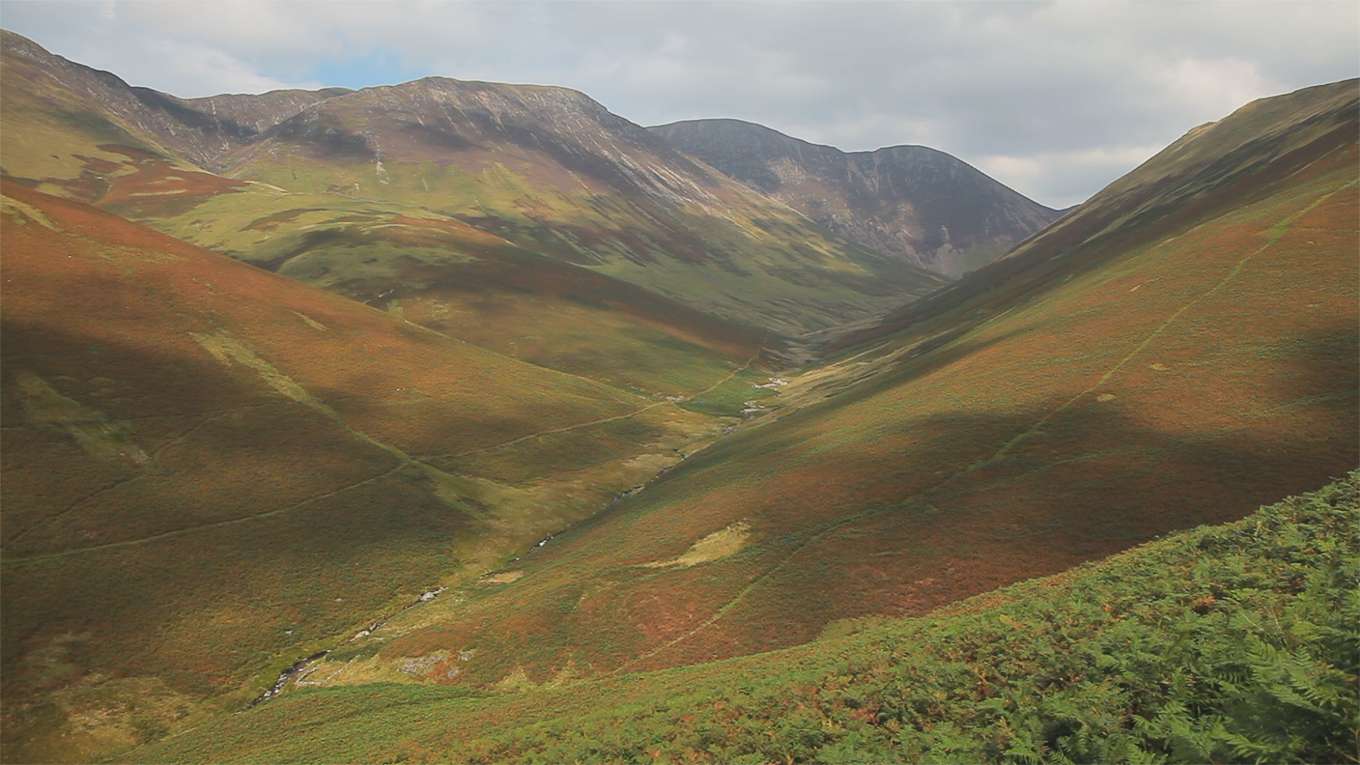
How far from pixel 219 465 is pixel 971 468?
241ft

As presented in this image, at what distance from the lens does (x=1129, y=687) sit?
47.5 feet

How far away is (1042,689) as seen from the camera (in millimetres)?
16562

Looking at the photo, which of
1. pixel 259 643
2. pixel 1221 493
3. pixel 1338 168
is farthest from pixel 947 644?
pixel 1338 168

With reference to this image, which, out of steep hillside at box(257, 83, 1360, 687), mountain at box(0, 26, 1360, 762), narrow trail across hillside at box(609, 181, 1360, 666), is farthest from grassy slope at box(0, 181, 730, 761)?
narrow trail across hillside at box(609, 181, 1360, 666)

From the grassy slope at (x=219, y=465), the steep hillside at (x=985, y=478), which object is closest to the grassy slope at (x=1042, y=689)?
the steep hillside at (x=985, y=478)

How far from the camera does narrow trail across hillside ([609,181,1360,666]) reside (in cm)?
4197

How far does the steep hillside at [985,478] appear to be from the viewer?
133 ft

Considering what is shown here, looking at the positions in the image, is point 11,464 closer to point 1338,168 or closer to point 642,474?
point 642,474

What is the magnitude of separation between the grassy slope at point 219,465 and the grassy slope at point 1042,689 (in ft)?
51.6

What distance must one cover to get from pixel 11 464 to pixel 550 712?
61105 millimetres

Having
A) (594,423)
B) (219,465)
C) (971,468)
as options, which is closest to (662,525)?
(971,468)

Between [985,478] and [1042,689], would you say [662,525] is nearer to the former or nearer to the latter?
[985,478]

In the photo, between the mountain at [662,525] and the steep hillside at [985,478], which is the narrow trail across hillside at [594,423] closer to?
the mountain at [662,525]

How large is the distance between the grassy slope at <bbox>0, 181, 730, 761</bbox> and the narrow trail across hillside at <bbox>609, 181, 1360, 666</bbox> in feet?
93.1
